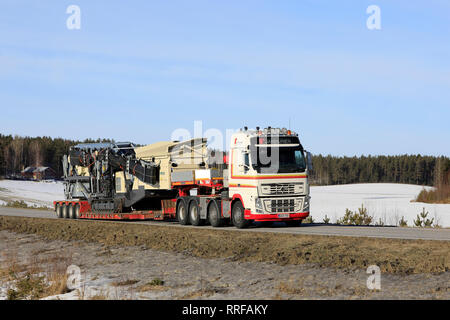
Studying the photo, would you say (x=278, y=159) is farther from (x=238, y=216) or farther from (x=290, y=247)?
(x=290, y=247)

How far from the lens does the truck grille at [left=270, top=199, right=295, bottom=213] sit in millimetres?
24141

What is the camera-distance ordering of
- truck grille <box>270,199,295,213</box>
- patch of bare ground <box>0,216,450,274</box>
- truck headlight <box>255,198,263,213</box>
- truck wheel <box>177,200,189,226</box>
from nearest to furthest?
patch of bare ground <box>0,216,450,274</box>
truck headlight <box>255,198,263,213</box>
truck grille <box>270,199,295,213</box>
truck wheel <box>177,200,189,226</box>

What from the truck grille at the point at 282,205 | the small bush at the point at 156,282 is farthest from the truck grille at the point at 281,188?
→ the small bush at the point at 156,282

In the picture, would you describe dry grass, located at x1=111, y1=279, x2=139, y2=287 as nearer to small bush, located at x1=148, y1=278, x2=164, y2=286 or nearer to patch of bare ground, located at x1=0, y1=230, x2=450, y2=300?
patch of bare ground, located at x1=0, y1=230, x2=450, y2=300

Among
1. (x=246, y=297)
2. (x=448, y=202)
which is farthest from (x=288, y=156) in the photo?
(x=448, y=202)

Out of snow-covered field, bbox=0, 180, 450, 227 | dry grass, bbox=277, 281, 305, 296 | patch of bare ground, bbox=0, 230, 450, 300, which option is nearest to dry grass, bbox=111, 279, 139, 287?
patch of bare ground, bbox=0, 230, 450, 300

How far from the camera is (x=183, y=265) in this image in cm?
1750

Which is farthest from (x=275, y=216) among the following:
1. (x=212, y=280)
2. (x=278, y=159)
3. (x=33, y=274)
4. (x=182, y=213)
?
(x=33, y=274)

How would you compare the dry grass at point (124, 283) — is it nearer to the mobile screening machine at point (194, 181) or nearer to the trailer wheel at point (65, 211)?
the mobile screening machine at point (194, 181)

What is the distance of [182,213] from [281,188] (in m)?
6.51

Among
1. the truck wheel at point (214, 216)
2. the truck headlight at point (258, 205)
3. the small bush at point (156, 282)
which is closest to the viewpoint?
the small bush at point (156, 282)

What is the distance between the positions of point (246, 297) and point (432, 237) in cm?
912

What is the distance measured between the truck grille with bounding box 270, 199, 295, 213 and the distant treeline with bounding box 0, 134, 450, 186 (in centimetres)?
14436

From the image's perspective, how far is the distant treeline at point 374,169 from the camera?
17512 centimetres
